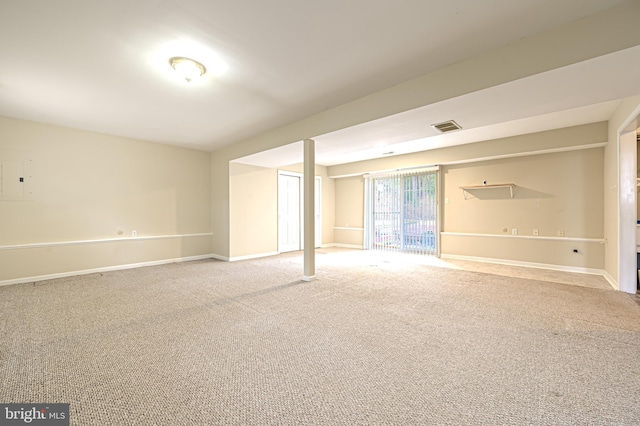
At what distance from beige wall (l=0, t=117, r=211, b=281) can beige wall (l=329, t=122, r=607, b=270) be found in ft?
18.3

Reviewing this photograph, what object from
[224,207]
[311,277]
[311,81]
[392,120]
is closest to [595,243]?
[392,120]

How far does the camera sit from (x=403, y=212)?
275 inches

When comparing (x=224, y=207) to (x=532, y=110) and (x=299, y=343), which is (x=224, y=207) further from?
(x=532, y=110)

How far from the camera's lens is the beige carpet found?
143 centimetres

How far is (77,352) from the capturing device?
2025mm

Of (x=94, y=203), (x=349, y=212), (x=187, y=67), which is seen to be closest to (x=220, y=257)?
(x=94, y=203)

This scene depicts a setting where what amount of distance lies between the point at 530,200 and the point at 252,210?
5963mm

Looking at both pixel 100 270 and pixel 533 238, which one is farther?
pixel 533 238

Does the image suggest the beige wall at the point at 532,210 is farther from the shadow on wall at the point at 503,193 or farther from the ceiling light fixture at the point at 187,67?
the ceiling light fixture at the point at 187,67

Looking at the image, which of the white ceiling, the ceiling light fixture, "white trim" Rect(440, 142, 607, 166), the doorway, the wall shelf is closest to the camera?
the white ceiling

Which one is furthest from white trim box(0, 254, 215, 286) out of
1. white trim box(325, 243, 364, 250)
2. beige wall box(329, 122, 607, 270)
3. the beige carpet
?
beige wall box(329, 122, 607, 270)

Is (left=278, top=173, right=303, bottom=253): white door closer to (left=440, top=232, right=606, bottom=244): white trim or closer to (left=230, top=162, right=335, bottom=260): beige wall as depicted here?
(left=230, top=162, right=335, bottom=260): beige wall

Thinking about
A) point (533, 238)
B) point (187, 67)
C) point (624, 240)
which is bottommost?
point (533, 238)

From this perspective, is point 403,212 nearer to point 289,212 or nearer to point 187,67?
point 289,212
